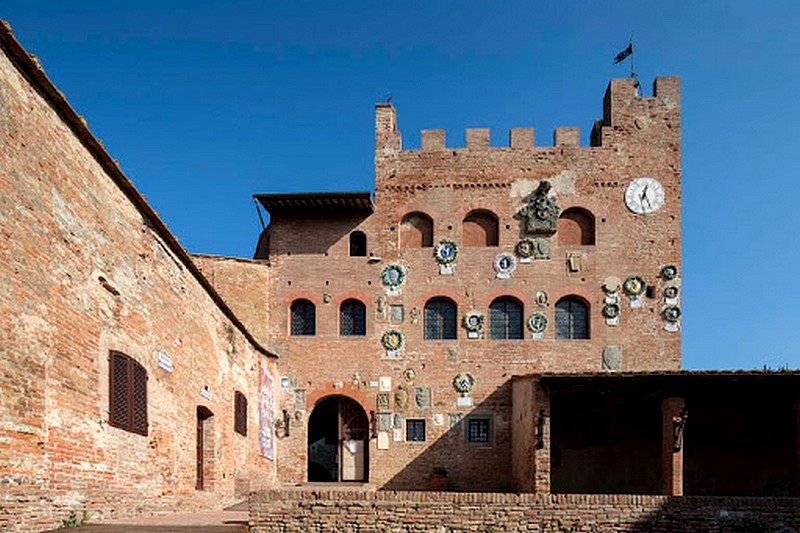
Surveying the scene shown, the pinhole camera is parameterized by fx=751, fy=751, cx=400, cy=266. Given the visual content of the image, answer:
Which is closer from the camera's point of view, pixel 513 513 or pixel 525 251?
pixel 513 513

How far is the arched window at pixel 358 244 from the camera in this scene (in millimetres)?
22531

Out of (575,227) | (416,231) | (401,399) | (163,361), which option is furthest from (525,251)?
(163,361)

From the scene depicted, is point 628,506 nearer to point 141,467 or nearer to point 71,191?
point 141,467

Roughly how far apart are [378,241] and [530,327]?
5094mm

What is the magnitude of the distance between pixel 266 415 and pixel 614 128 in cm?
1304

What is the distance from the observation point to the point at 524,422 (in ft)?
62.1

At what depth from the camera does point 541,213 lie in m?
21.9

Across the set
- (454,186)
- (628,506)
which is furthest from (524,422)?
(454,186)

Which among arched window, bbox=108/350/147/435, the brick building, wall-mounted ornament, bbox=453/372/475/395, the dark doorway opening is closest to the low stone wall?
the dark doorway opening

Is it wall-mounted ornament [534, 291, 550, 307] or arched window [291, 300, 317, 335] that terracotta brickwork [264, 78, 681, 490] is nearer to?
wall-mounted ornament [534, 291, 550, 307]

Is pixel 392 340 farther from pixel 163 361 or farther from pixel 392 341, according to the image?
pixel 163 361

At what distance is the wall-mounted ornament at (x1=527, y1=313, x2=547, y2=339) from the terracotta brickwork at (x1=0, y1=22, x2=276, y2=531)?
1036 cm

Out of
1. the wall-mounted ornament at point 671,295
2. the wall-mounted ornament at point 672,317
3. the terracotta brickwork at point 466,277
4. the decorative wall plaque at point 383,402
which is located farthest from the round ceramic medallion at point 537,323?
the decorative wall plaque at point 383,402

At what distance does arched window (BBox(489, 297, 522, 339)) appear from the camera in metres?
21.7
